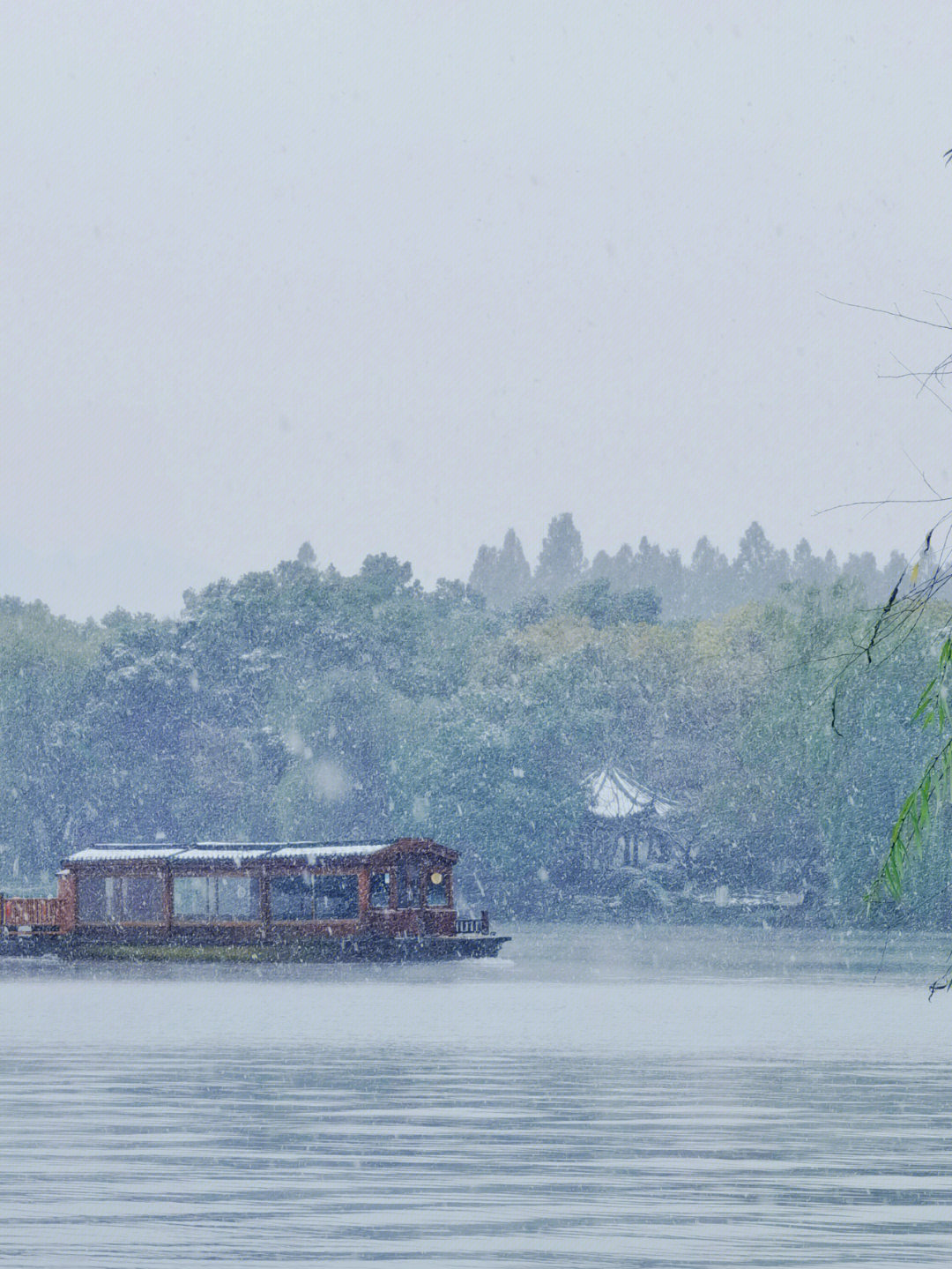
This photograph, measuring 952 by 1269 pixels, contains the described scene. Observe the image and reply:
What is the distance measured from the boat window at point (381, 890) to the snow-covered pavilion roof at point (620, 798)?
27.4 metres

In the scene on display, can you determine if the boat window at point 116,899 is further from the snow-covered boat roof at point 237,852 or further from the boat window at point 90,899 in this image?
the snow-covered boat roof at point 237,852

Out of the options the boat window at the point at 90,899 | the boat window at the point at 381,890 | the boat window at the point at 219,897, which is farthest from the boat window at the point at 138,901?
the boat window at the point at 219,897

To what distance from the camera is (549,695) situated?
8869 centimetres

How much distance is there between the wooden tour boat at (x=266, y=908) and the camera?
184ft

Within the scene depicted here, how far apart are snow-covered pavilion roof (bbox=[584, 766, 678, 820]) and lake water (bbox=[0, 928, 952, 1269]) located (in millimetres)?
39873

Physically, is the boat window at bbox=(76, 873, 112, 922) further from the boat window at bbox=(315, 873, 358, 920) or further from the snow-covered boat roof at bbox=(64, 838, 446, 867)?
the boat window at bbox=(315, 873, 358, 920)

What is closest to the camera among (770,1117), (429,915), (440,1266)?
(440,1266)

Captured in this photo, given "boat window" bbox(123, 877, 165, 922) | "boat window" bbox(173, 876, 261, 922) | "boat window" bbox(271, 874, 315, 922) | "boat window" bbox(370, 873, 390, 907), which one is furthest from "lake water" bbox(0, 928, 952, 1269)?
"boat window" bbox(173, 876, 261, 922)

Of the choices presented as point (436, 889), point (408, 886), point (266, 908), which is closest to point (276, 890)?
point (266, 908)

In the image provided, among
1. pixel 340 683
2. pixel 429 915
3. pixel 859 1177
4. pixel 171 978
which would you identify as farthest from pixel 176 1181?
A: pixel 340 683

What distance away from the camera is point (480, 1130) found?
21.6 meters

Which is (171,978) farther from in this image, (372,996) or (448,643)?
(448,643)

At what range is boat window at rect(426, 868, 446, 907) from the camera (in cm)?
5878

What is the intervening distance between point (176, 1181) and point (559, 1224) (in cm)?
355
